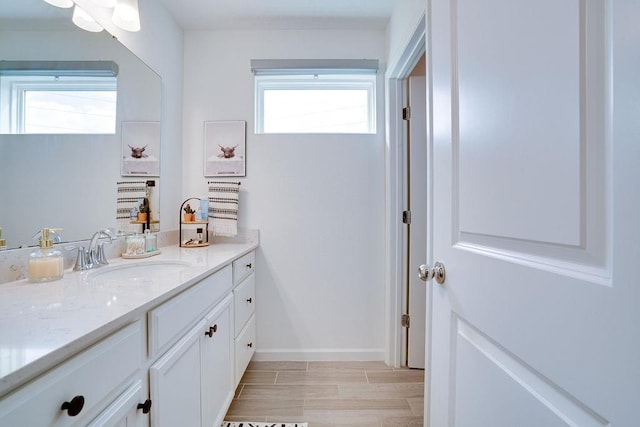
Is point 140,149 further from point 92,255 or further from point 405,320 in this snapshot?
point 405,320

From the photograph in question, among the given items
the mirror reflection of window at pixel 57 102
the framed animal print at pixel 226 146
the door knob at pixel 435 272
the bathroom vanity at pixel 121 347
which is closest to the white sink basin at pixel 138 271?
the bathroom vanity at pixel 121 347

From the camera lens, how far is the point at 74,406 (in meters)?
0.50

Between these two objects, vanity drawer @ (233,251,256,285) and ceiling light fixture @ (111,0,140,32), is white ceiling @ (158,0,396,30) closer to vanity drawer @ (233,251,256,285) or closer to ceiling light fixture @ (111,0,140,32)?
ceiling light fixture @ (111,0,140,32)

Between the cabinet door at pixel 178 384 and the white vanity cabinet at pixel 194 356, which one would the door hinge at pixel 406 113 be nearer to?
the white vanity cabinet at pixel 194 356

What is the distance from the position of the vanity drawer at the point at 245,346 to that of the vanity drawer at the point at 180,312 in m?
0.46

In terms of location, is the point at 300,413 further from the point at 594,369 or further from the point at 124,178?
the point at 124,178

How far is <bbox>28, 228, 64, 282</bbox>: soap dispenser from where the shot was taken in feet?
2.89

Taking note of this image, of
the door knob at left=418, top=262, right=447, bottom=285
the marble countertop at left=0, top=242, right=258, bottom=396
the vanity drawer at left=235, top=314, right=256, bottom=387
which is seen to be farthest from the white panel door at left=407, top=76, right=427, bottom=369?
the marble countertop at left=0, top=242, right=258, bottom=396

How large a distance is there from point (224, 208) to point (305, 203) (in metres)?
0.61

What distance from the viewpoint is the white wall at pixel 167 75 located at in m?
1.58

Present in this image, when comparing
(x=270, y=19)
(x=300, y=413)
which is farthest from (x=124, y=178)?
(x=300, y=413)

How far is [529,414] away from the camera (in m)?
0.49

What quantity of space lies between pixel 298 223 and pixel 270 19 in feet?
4.94

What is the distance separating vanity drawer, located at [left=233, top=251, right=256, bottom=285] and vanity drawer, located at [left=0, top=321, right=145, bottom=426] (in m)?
0.74
